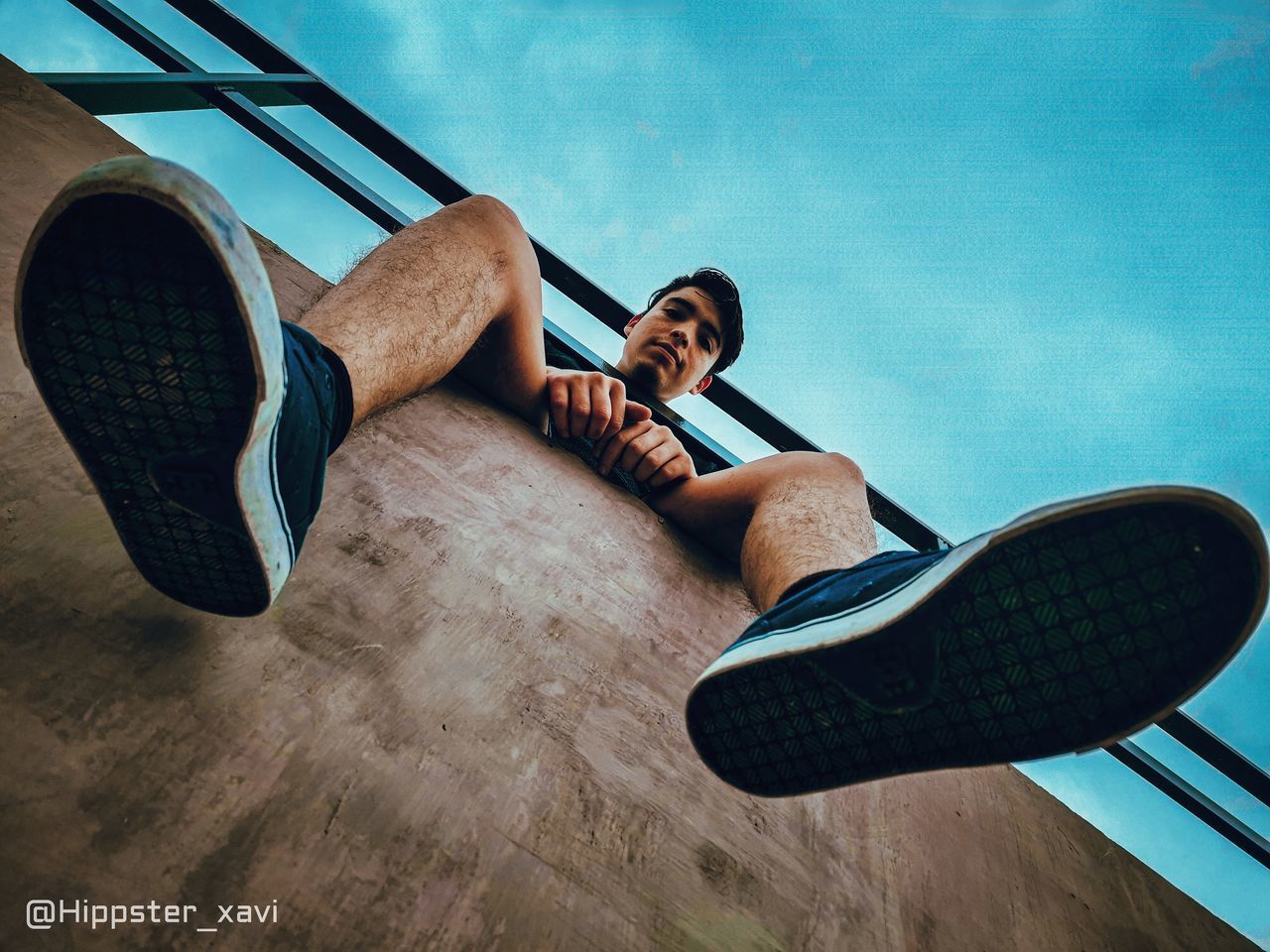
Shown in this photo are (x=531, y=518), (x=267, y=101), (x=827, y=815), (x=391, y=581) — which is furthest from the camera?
(x=267, y=101)

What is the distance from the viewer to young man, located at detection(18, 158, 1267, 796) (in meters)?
0.57

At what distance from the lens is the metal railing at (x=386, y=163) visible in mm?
1950

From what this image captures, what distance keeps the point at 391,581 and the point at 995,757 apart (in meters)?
0.85

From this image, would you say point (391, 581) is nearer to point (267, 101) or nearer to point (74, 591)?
point (74, 591)

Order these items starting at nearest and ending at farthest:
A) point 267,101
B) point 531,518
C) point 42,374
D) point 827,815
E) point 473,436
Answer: point 42,374
point 827,815
point 531,518
point 473,436
point 267,101

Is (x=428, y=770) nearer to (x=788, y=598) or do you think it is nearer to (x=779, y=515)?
(x=788, y=598)

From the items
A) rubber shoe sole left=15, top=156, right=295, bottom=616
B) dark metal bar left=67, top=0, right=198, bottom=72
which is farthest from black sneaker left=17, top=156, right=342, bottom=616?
dark metal bar left=67, top=0, right=198, bottom=72

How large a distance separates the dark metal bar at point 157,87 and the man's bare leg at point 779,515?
1781 millimetres

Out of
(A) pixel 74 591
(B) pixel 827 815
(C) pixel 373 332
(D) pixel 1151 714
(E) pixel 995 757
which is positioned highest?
(D) pixel 1151 714

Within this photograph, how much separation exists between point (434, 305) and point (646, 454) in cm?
70

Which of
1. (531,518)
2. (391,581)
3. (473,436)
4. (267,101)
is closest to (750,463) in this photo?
(531,518)

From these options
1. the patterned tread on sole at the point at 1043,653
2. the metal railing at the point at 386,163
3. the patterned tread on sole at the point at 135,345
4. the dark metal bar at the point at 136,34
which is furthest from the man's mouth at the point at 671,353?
the dark metal bar at the point at 136,34

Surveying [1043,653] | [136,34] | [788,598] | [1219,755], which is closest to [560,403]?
[788,598]

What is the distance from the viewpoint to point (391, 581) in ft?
3.20
